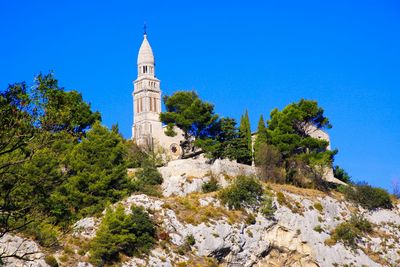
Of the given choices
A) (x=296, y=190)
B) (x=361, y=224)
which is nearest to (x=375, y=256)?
(x=361, y=224)

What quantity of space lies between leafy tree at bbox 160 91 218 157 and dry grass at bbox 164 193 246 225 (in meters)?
9.81

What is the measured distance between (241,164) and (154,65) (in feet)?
87.5

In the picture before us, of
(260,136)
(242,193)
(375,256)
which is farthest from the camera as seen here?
(260,136)

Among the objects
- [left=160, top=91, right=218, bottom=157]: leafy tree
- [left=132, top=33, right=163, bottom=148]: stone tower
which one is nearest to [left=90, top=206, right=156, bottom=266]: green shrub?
[left=160, top=91, right=218, bottom=157]: leafy tree

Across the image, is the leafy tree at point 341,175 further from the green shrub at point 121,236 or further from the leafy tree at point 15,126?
the leafy tree at point 15,126

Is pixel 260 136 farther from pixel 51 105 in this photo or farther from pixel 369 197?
pixel 51 105

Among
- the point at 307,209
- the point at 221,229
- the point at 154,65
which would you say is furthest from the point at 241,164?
the point at 154,65

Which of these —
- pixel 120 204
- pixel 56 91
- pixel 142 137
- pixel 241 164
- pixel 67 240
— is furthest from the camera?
pixel 142 137

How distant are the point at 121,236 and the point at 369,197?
77.4 feet

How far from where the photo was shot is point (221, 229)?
50.1 meters

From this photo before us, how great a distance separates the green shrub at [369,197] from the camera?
196ft

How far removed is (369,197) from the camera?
60.2m

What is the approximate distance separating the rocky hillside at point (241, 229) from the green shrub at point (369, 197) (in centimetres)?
60

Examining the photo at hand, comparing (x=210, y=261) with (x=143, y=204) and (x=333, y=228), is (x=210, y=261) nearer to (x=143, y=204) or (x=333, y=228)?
(x=143, y=204)
